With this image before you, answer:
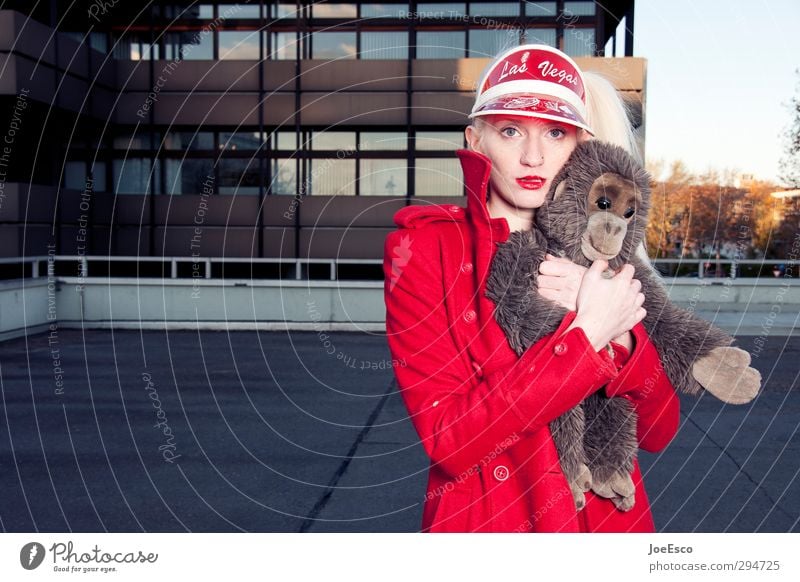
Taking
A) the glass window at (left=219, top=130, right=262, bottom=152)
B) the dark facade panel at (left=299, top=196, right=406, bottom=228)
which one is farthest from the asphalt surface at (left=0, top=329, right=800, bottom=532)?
the glass window at (left=219, top=130, right=262, bottom=152)

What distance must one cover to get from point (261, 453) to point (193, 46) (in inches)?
587

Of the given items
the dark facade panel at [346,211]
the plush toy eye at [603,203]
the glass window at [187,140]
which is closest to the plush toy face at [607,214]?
the plush toy eye at [603,203]

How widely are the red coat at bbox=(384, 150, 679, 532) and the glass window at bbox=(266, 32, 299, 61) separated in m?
18.1

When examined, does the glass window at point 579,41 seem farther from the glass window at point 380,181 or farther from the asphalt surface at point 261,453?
the asphalt surface at point 261,453

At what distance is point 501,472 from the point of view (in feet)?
6.11

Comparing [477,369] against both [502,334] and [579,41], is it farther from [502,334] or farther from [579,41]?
Answer: [579,41]

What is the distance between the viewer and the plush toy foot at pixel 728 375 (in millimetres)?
1887

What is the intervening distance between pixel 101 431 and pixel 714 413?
581cm

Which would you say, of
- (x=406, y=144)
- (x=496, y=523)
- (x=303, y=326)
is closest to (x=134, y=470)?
(x=496, y=523)

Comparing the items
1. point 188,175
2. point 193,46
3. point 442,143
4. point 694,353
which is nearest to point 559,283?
point 694,353
